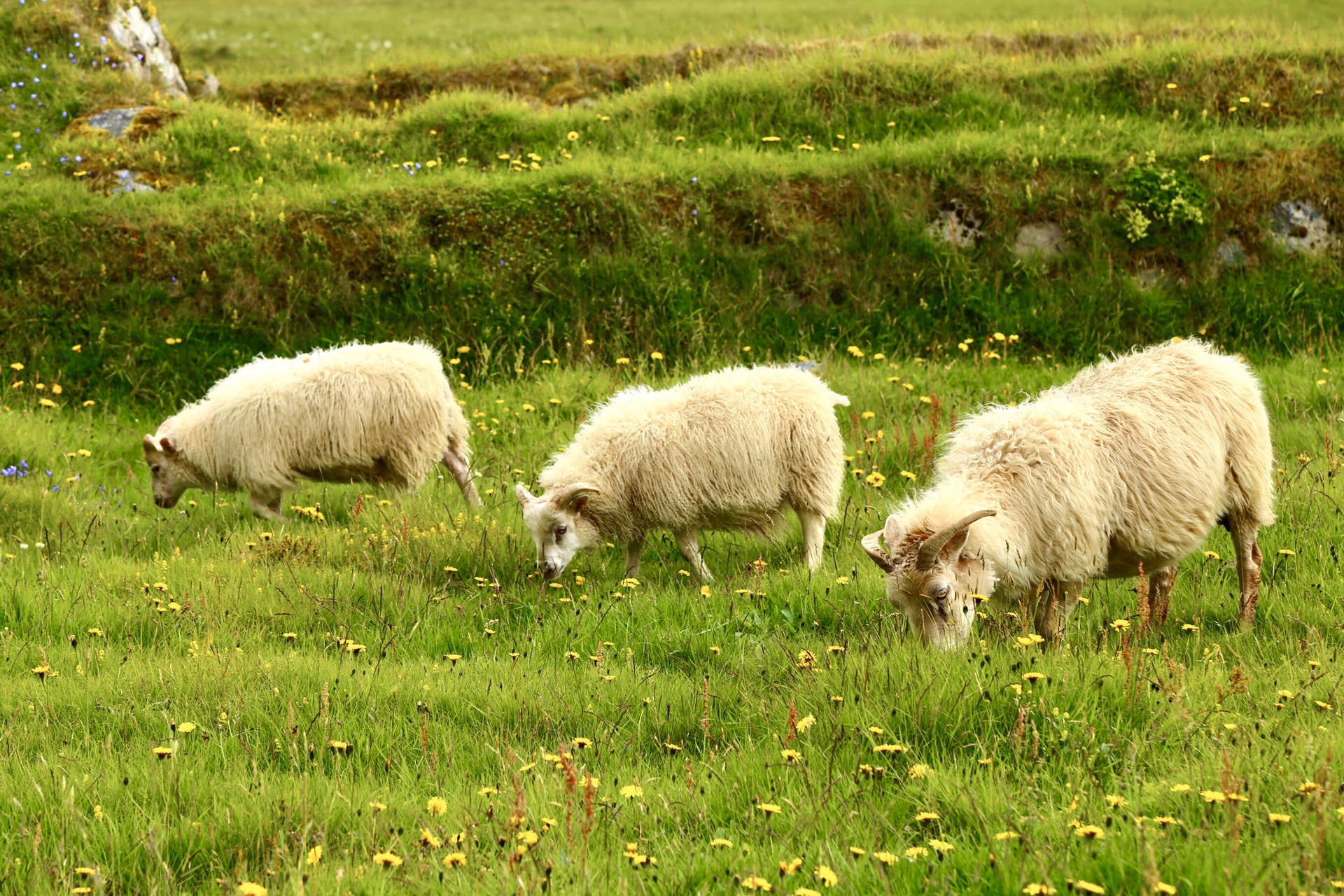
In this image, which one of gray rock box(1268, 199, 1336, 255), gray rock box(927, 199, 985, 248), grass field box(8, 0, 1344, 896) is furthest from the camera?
gray rock box(927, 199, 985, 248)

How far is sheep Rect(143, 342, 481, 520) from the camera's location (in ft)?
27.6

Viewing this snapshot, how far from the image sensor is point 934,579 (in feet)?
16.4

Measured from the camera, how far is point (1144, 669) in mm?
4543

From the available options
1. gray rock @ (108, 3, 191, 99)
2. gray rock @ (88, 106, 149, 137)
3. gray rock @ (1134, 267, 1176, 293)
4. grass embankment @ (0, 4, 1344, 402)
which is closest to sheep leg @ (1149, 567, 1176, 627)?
grass embankment @ (0, 4, 1344, 402)

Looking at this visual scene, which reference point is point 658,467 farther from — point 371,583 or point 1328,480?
point 1328,480

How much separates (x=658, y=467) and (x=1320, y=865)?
14.6 feet

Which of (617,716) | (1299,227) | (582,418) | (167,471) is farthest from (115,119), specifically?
(1299,227)

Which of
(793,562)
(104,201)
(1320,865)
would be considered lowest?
(793,562)

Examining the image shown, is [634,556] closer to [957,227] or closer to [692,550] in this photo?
[692,550]

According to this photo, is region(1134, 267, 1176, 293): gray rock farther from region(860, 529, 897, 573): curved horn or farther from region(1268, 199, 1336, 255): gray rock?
region(860, 529, 897, 573): curved horn

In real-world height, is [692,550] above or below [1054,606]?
below

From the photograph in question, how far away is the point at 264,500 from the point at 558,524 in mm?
3056

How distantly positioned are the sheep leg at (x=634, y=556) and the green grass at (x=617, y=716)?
8cm

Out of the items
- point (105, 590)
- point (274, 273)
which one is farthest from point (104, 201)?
point (105, 590)
